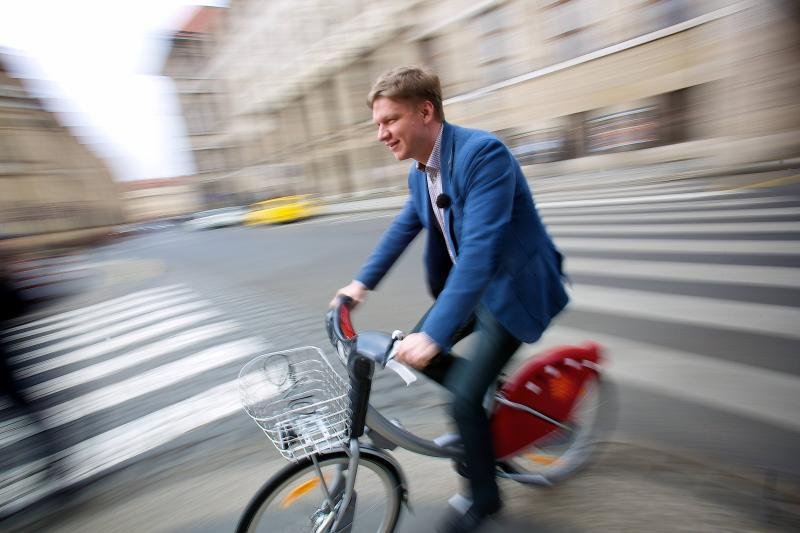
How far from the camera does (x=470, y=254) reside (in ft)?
5.78

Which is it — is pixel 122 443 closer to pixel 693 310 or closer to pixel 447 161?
pixel 447 161

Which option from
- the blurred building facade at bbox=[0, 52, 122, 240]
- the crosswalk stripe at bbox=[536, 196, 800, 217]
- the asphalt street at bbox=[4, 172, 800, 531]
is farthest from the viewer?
the blurred building facade at bbox=[0, 52, 122, 240]

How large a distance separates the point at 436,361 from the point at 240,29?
58.6m

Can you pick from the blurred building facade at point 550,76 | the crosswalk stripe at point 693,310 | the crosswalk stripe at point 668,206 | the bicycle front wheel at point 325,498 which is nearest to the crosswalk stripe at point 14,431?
the bicycle front wheel at point 325,498

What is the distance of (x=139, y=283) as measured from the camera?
11.2m

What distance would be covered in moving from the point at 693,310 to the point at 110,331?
7030 mm

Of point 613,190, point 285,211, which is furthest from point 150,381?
point 285,211

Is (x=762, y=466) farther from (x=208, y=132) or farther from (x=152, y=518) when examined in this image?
(x=208, y=132)

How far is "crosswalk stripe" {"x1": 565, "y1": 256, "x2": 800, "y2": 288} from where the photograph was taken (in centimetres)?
466

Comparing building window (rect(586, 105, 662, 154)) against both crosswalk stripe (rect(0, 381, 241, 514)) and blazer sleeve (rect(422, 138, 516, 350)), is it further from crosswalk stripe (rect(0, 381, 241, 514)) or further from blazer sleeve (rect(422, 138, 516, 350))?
blazer sleeve (rect(422, 138, 516, 350))

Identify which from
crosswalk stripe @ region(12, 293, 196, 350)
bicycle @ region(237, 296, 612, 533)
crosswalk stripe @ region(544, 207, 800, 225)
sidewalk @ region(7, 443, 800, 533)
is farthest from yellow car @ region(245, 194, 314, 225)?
bicycle @ region(237, 296, 612, 533)

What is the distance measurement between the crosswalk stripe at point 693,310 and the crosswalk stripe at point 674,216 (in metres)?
3.58

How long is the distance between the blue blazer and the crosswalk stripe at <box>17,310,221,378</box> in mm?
5245

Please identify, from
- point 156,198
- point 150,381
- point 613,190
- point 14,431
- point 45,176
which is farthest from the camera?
point 156,198
